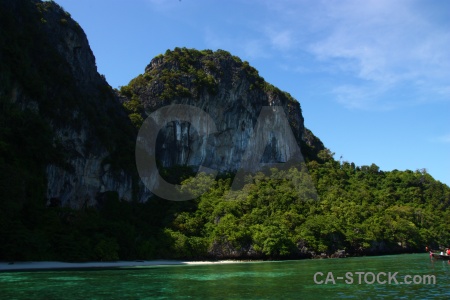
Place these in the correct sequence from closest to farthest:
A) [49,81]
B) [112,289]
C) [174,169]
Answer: [112,289]
[49,81]
[174,169]

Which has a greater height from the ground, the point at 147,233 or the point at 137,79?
the point at 137,79

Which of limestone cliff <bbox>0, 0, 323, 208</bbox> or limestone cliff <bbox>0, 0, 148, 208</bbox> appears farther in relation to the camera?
limestone cliff <bbox>0, 0, 148, 208</bbox>

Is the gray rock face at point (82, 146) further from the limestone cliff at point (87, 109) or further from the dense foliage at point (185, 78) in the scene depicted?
the dense foliage at point (185, 78)

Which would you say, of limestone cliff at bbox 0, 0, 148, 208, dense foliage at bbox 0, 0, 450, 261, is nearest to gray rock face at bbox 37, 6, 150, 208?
limestone cliff at bbox 0, 0, 148, 208

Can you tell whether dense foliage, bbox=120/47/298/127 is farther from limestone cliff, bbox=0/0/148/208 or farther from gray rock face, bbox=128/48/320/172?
limestone cliff, bbox=0/0/148/208

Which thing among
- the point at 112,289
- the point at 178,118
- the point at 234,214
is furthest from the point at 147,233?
the point at 112,289

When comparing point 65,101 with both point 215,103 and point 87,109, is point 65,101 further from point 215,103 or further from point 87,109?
point 215,103

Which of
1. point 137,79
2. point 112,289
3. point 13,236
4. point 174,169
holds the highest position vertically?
point 137,79

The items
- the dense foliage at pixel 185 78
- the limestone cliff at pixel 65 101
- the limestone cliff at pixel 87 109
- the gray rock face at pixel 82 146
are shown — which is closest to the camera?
the limestone cliff at pixel 87 109

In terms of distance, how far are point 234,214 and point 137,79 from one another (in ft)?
117

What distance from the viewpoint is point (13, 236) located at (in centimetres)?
2847

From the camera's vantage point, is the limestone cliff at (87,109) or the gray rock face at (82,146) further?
the gray rock face at (82,146)

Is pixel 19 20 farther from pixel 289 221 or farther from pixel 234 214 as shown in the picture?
pixel 289 221

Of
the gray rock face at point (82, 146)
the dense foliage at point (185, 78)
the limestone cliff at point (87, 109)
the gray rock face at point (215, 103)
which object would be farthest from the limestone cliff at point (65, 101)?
the gray rock face at point (215, 103)
